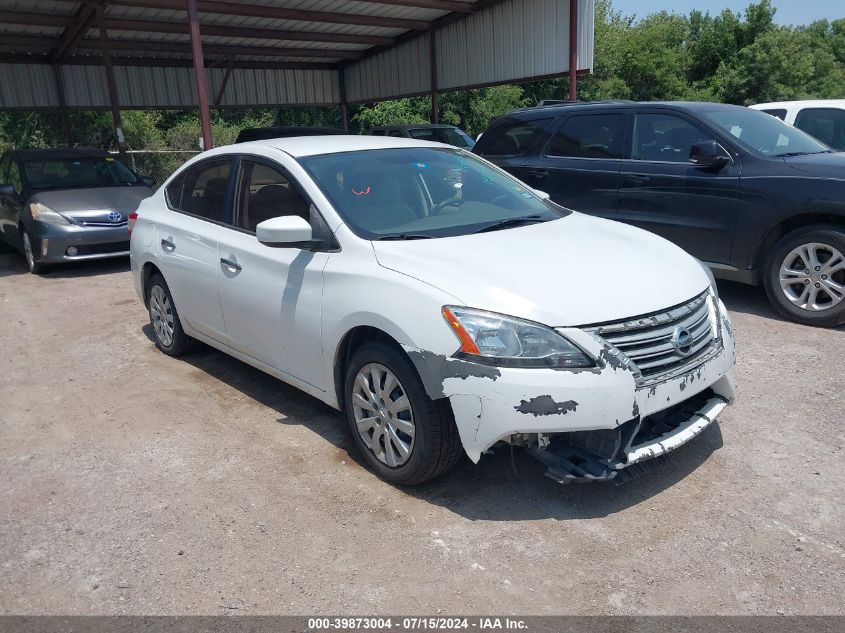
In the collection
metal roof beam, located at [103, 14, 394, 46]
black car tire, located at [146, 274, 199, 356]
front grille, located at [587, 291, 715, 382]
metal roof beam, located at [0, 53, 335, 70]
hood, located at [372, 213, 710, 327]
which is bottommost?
black car tire, located at [146, 274, 199, 356]

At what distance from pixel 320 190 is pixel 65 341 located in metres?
3.65

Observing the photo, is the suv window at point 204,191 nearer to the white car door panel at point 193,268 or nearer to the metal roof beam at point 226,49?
the white car door panel at point 193,268

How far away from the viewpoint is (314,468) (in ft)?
12.6

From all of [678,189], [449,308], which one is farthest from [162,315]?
[678,189]

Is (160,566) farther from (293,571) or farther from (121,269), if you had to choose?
(121,269)

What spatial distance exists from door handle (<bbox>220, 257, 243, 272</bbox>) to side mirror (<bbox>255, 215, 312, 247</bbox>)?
0.72m

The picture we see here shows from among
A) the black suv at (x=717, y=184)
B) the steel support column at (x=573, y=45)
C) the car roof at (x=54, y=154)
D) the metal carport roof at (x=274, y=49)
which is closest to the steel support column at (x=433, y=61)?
the metal carport roof at (x=274, y=49)

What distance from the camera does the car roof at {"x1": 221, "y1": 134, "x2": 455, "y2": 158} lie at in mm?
4414

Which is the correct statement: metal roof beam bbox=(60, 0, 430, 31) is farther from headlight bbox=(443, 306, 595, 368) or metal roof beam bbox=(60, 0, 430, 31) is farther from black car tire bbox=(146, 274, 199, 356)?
headlight bbox=(443, 306, 595, 368)

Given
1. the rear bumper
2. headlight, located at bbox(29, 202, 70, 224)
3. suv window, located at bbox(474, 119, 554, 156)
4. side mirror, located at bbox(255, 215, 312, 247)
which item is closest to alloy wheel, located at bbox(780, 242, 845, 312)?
suv window, located at bbox(474, 119, 554, 156)

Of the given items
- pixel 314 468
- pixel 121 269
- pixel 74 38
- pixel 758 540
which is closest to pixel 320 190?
pixel 314 468

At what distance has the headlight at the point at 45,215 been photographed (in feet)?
29.3

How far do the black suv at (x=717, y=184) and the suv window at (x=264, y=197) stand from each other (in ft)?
12.2

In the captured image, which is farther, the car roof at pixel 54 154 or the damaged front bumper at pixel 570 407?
the car roof at pixel 54 154
